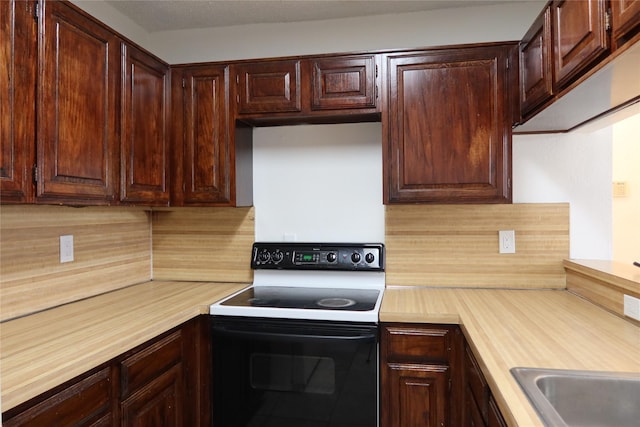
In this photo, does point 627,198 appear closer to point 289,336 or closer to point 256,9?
point 289,336

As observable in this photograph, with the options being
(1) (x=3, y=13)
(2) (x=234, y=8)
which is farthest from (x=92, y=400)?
(2) (x=234, y=8)

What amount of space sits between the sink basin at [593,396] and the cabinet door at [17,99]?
1567 mm

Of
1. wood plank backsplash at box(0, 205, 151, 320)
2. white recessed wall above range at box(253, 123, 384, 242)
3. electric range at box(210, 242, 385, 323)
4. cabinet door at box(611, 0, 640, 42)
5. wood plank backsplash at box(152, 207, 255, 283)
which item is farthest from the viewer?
wood plank backsplash at box(152, 207, 255, 283)

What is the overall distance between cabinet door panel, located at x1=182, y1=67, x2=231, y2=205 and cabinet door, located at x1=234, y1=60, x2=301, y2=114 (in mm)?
97

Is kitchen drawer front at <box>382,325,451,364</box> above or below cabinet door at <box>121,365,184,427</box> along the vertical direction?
above

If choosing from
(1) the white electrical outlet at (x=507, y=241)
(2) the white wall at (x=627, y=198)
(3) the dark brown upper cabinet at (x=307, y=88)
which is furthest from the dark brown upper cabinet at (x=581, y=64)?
(3) the dark brown upper cabinet at (x=307, y=88)

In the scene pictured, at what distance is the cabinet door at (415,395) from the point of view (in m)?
1.66

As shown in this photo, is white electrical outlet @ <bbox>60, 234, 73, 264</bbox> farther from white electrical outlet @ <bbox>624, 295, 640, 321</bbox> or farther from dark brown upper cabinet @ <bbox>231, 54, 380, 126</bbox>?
white electrical outlet @ <bbox>624, 295, 640, 321</bbox>

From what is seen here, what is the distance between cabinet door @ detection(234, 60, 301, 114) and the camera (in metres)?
2.01

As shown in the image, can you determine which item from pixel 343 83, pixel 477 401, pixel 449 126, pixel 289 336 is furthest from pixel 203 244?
pixel 477 401

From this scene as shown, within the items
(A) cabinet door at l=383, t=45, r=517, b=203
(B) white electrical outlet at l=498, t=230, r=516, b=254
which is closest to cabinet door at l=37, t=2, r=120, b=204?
(A) cabinet door at l=383, t=45, r=517, b=203

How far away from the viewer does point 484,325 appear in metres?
1.48

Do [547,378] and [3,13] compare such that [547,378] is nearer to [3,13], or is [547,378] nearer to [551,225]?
[551,225]

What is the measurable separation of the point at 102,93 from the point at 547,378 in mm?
1841
